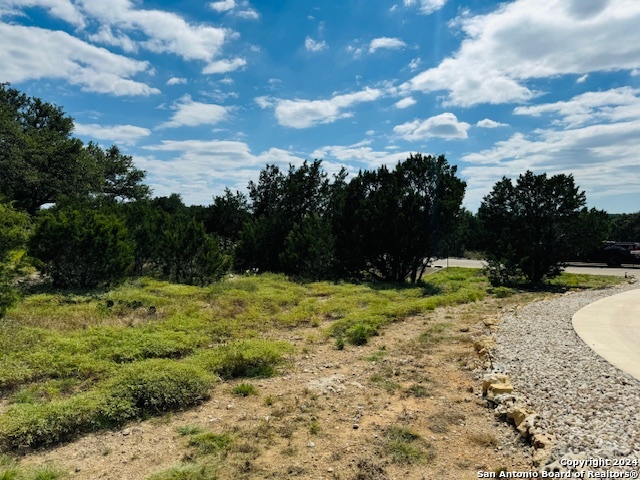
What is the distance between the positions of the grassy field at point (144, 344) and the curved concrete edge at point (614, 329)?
144 inches

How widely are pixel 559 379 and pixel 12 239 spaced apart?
11.5 m

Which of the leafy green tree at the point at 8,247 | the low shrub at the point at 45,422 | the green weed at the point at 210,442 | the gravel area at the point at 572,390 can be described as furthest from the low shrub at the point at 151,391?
the leafy green tree at the point at 8,247

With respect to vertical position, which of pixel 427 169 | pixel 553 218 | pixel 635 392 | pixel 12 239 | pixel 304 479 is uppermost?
pixel 427 169

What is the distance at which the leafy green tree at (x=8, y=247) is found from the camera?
8.44 metres

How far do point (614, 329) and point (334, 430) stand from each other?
7240 mm

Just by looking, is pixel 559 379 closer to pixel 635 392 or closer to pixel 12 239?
pixel 635 392

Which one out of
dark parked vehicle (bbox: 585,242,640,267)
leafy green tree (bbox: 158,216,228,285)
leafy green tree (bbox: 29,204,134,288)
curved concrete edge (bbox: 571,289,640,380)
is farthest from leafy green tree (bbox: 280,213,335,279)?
dark parked vehicle (bbox: 585,242,640,267)

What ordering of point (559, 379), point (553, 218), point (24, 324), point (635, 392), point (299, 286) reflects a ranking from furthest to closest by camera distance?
point (553, 218) < point (299, 286) < point (24, 324) < point (559, 379) < point (635, 392)

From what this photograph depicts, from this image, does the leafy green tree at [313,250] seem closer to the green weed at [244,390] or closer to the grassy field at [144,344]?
the grassy field at [144,344]

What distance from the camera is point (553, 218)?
17062mm

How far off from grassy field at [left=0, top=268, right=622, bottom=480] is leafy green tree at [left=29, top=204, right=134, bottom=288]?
930 mm

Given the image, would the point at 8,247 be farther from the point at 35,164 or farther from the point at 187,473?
the point at 35,164

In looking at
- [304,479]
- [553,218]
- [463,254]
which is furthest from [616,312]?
[463,254]

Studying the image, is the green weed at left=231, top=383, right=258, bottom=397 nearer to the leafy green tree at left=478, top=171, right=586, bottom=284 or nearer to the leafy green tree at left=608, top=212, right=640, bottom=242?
the leafy green tree at left=478, top=171, right=586, bottom=284
